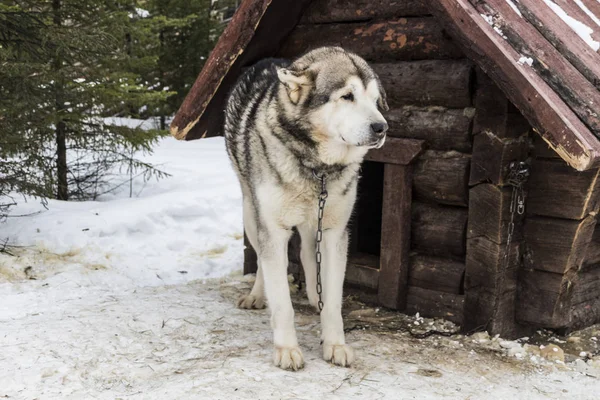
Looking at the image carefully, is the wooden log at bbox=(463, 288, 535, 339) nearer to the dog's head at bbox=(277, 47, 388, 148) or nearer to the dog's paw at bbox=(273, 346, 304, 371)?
the dog's paw at bbox=(273, 346, 304, 371)

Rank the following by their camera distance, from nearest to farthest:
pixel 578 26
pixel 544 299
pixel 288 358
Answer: pixel 288 358
pixel 578 26
pixel 544 299

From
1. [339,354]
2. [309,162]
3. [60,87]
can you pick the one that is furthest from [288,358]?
[60,87]

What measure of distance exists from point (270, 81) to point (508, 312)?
92.9 inches

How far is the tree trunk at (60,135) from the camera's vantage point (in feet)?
25.7

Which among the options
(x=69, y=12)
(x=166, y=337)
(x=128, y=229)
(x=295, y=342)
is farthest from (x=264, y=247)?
(x=69, y=12)

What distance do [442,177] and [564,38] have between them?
1.21 m

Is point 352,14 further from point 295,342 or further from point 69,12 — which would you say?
point 69,12

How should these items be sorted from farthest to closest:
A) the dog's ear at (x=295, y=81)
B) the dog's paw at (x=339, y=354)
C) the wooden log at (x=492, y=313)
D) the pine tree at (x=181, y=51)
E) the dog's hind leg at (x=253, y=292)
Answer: the pine tree at (x=181, y=51) → the dog's hind leg at (x=253, y=292) → the wooden log at (x=492, y=313) → the dog's paw at (x=339, y=354) → the dog's ear at (x=295, y=81)

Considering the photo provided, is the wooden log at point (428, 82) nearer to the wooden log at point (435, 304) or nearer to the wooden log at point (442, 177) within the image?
the wooden log at point (442, 177)

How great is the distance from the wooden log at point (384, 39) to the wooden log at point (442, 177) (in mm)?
722

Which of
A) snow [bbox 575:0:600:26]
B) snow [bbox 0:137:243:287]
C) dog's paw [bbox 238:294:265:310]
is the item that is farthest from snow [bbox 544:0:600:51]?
snow [bbox 0:137:243:287]

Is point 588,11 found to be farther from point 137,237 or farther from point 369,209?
point 137,237

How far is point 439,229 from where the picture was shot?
14.5 ft

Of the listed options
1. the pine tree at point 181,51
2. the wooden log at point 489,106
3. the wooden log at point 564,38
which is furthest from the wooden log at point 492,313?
the pine tree at point 181,51
